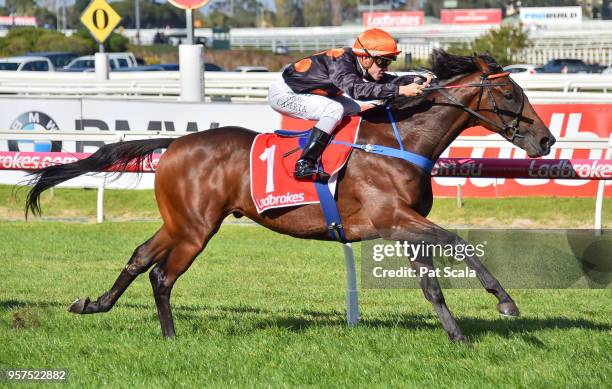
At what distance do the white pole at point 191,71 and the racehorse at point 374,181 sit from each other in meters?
9.59

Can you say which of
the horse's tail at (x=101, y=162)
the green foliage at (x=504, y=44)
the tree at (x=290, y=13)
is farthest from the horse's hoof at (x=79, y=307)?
the tree at (x=290, y=13)

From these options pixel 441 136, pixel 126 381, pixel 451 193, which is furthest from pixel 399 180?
pixel 451 193

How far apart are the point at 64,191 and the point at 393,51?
10.1 metres

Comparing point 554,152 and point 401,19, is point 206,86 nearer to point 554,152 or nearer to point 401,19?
point 554,152

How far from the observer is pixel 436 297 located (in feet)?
21.2

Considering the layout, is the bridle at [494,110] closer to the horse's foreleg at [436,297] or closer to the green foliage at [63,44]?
the horse's foreleg at [436,297]

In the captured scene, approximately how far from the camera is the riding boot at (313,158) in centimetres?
655

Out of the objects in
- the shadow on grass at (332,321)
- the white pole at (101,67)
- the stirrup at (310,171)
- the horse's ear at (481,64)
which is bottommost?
the shadow on grass at (332,321)

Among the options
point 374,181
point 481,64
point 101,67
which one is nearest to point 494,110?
point 481,64

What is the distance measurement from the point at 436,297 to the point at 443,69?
1.58m

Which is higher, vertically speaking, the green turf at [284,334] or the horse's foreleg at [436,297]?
the horse's foreleg at [436,297]

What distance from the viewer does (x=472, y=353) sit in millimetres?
6082

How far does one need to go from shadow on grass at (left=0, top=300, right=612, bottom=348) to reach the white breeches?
1.45 meters

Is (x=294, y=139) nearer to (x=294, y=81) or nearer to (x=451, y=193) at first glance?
(x=294, y=81)
